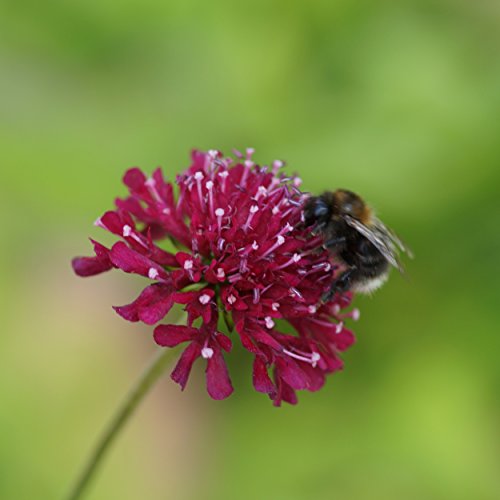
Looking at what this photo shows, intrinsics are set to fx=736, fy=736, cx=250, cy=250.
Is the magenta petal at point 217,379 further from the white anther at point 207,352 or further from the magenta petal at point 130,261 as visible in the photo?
the magenta petal at point 130,261

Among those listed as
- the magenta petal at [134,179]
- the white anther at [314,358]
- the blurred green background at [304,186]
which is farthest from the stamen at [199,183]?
the blurred green background at [304,186]

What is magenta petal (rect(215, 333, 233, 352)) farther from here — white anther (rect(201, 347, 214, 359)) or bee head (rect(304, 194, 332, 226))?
bee head (rect(304, 194, 332, 226))

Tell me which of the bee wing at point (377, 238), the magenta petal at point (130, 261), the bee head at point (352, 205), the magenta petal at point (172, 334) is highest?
the bee head at point (352, 205)

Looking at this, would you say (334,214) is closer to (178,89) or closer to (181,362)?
(181,362)

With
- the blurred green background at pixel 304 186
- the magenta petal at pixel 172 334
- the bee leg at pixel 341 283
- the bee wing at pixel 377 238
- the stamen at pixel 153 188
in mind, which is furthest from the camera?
the blurred green background at pixel 304 186

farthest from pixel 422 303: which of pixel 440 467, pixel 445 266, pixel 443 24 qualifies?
pixel 443 24

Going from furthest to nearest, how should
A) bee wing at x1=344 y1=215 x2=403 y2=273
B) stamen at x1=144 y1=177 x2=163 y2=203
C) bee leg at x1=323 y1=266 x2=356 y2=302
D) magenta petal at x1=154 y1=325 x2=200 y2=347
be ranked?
stamen at x1=144 y1=177 x2=163 y2=203 → bee leg at x1=323 y1=266 x2=356 y2=302 → bee wing at x1=344 y1=215 x2=403 y2=273 → magenta petal at x1=154 y1=325 x2=200 y2=347

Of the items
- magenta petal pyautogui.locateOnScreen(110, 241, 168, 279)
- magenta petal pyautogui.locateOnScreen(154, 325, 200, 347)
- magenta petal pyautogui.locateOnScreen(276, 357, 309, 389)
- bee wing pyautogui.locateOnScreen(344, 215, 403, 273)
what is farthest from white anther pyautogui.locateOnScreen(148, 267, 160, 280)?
bee wing pyautogui.locateOnScreen(344, 215, 403, 273)

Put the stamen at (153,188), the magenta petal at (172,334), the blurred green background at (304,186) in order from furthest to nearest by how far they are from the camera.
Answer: the blurred green background at (304,186)
the stamen at (153,188)
the magenta petal at (172,334)
